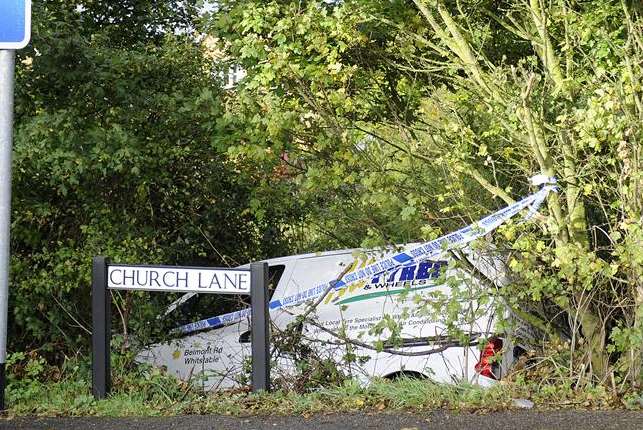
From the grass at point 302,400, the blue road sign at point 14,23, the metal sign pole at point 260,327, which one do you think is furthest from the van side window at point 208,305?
the blue road sign at point 14,23

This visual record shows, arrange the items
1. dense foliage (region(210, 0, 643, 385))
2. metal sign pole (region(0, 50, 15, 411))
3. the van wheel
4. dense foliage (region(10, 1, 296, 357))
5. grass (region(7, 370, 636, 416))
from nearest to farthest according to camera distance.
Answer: metal sign pole (region(0, 50, 15, 411))
grass (region(7, 370, 636, 416))
dense foliage (region(210, 0, 643, 385))
the van wheel
dense foliage (region(10, 1, 296, 357))

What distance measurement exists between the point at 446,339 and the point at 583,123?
2.28 meters

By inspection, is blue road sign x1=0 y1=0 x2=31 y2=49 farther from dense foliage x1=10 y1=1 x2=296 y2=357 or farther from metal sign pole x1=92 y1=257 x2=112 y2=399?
dense foliage x1=10 y1=1 x2=296 y2=357

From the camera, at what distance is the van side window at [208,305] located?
31.8ft

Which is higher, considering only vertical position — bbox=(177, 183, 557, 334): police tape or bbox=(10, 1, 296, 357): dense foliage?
bbox=(10, 1, 296, 357): dense foliage

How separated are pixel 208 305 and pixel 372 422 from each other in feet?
13.1

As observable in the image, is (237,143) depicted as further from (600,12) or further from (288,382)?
(600,12)

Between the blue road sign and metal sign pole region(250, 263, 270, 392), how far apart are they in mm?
2456

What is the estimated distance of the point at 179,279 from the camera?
7637 mm

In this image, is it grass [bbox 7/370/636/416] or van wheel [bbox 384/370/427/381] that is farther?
van wheel [bbox 384/370/427/381]

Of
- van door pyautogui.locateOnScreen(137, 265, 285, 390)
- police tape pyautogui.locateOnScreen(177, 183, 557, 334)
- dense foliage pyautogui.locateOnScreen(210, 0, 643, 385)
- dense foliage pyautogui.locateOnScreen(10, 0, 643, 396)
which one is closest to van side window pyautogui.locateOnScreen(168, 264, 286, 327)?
van door pyautogui.locateOnScreen(137, 265, 285, 390)

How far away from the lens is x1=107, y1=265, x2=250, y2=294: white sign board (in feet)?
25.0

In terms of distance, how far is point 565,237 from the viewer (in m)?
8.12

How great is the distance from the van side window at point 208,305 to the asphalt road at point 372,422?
3082mm
